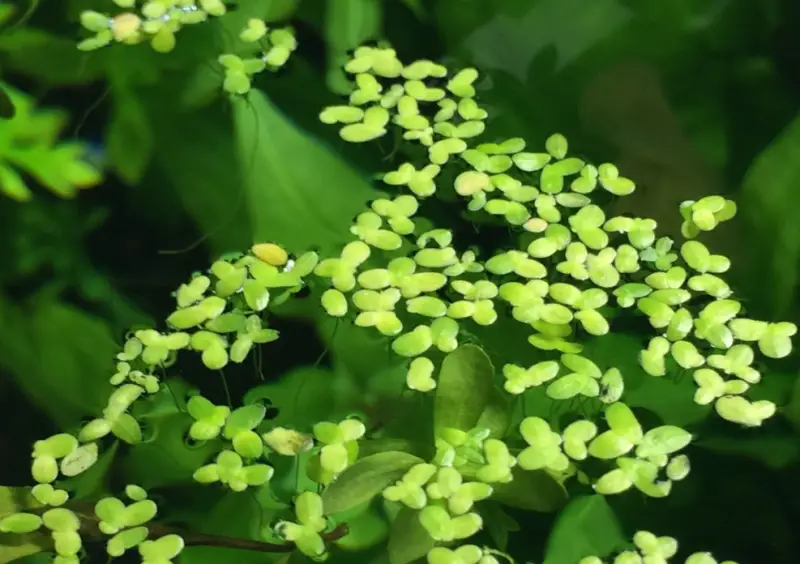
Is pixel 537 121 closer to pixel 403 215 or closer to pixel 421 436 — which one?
pixel 403 215

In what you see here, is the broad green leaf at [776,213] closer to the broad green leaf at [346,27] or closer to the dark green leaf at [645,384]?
the dark green leaf at [645,384]

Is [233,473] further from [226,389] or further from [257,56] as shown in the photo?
[257,56]

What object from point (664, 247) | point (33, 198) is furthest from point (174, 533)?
point (664, 247)

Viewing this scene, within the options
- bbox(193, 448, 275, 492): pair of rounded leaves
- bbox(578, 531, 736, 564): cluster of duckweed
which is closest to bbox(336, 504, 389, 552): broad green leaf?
bbox(193, 448, 275, 492): pair of rounded leaves

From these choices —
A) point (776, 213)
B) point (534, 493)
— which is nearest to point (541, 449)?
point (534, 493)

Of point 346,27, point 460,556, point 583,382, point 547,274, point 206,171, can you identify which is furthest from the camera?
point 346,27

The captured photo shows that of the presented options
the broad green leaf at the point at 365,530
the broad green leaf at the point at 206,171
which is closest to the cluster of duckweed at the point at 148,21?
the broad green leaf at the point at 206,171
